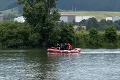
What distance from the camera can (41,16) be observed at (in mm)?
Answer: 89375

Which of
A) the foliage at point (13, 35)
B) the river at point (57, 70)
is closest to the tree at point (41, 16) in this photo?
the foliage at point (13, 35)

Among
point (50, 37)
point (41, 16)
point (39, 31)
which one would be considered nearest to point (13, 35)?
point (39, 31)

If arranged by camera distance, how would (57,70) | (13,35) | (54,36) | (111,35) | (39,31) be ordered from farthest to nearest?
1. (111,35)
2. (39,31)
3. (13,35)
4. (54,36)
5. (57,70)

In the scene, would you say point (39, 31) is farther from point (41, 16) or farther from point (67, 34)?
point (67, 34)

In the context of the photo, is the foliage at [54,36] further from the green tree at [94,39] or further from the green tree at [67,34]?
the green tree at [94,39]

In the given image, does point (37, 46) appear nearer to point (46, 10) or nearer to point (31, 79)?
point (46, 10)

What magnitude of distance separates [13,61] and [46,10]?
35.7 meters

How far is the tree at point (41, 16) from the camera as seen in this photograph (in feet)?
291

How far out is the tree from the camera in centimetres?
8869

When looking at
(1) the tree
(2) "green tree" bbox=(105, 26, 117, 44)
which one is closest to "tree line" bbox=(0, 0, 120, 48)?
(1) the tree

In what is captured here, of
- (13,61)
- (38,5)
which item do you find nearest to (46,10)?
(38,5)

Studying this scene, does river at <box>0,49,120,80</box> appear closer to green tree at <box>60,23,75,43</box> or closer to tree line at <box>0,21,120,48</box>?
tree line at <box>0,21,120,48</box>

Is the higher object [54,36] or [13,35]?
[13,35]

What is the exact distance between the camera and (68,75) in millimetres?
41844
